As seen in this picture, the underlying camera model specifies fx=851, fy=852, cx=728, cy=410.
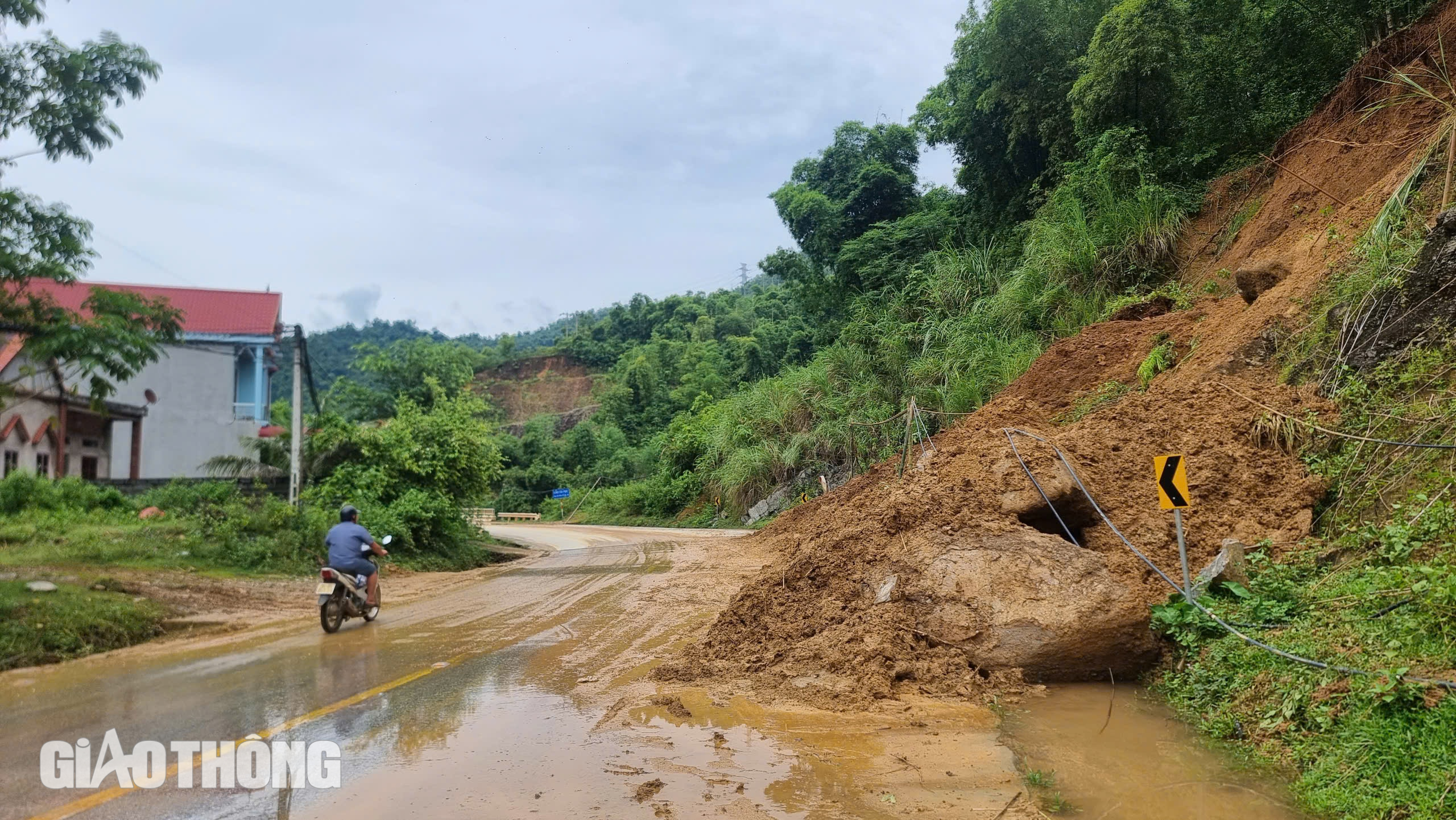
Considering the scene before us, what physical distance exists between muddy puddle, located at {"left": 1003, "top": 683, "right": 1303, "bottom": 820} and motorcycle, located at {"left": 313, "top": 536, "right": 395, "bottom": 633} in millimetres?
7758

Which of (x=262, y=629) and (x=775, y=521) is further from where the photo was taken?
(x=775, y=521)

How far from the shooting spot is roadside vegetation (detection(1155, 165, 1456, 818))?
4.23 meters

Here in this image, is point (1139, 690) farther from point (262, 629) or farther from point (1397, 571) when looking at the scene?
point (262, 629)

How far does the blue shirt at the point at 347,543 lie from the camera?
413 inches

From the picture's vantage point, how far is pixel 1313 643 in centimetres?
533

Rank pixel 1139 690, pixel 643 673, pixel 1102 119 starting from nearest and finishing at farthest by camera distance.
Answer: pixel 1139 690 → pixel 643 673 → pixel 1102 119

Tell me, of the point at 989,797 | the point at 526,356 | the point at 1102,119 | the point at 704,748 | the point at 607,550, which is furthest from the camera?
the point at 526,356

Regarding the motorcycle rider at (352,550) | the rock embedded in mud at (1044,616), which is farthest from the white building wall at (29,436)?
the rock embedded in mud at (1044,616)

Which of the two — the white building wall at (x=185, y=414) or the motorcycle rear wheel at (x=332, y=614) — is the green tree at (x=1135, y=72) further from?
the white building wall at (x=185, y=414)

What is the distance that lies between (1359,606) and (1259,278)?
7.30m

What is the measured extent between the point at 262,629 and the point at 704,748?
734cm

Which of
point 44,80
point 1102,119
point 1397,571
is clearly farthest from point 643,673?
point 1102,119

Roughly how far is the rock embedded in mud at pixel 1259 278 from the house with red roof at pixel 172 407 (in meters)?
20.3

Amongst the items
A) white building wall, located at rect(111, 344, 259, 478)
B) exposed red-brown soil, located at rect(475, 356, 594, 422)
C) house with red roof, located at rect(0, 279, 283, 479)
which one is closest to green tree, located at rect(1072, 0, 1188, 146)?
house with red roof, located at rect(0, 279, 283, 479)
